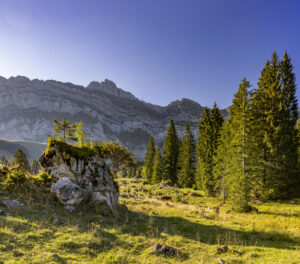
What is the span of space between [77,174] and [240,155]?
17015 mm

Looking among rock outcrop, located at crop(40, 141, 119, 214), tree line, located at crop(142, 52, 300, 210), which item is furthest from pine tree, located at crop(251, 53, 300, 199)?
rock outcrop, located at crop(40, 141, 119, 214)

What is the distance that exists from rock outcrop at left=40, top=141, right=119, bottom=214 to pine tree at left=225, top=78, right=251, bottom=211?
12667 mm

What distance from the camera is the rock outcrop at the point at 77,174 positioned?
10750mm

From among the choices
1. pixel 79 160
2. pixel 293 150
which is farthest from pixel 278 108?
pixel 79 160

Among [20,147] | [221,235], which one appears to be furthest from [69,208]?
[20,147]

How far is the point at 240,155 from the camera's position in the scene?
709 inches

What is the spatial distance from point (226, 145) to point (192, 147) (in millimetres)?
20286

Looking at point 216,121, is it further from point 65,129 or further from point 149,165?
point 149,165

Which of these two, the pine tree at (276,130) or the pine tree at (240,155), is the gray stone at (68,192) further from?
the pine tree at (276,130)

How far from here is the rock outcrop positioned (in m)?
10.8

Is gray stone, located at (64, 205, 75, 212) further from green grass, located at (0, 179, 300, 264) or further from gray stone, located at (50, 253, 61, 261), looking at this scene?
gray stone, located at (50, 253, 61, 261)

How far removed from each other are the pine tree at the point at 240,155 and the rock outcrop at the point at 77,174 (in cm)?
1267

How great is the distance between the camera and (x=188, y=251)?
6.46 meters

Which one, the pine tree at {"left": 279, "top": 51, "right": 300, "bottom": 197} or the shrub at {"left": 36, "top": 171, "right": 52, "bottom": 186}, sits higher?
the pine tree at {"left": 279, "top": 51, "right": 300, "bottom": 197}
